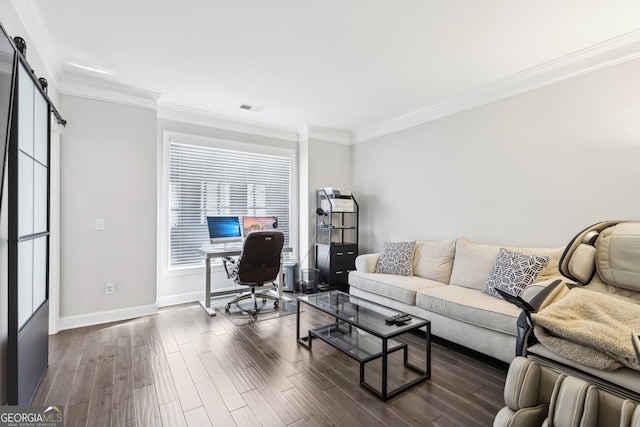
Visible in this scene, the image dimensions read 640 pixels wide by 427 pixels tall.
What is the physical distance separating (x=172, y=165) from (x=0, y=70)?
8.55 feet

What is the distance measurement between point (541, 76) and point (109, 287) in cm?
489

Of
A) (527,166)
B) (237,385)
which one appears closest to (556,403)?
(237,385)

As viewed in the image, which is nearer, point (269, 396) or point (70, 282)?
point (269, 396)

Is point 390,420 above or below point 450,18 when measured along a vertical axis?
below

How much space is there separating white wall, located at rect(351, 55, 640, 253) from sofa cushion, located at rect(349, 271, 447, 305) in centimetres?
85

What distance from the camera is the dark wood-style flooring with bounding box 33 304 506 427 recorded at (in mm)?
1703

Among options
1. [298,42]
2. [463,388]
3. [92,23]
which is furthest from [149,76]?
[463,388]

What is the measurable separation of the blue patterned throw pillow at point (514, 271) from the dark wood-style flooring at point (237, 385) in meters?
0.63

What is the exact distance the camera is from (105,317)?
317 cm

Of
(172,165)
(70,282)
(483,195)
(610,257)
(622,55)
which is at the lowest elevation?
(70,282)

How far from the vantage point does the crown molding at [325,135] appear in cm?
472

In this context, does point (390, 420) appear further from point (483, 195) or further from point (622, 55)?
point (622, 55)

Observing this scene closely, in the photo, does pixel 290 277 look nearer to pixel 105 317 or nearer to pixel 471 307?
pixel 105 317

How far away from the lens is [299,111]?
158 inches
